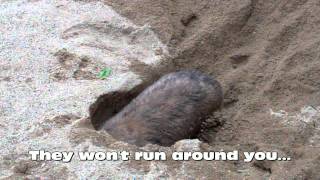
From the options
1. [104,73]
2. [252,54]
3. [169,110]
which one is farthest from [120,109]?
[252,54]

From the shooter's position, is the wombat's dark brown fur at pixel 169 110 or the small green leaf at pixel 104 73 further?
the small green leaf at pixel 104 73

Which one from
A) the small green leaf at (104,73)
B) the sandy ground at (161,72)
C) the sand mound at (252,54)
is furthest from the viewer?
the small green leaf at (104,73)

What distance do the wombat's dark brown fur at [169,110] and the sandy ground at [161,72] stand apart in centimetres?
19

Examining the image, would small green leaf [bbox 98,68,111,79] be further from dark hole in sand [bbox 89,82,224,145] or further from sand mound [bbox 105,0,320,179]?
sand mound [bbox 105,0,320,179]

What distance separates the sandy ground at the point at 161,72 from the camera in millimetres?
4258

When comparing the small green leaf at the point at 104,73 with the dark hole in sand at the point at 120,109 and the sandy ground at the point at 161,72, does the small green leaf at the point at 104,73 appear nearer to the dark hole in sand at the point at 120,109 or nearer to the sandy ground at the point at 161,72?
the sandy ground at the point at 161,72

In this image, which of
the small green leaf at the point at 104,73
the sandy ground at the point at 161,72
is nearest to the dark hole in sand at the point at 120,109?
the sandy ground at the point at 161,72

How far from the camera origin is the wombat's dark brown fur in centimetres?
467

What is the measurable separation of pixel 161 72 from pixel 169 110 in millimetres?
663

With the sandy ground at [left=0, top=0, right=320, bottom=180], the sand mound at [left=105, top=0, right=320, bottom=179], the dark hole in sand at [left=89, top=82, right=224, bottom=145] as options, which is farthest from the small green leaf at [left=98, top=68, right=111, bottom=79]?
the sand mound at [left=105, top=0, right=320, bottom=179]

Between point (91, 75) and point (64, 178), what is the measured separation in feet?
4.06

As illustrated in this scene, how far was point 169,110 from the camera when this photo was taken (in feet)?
16.0

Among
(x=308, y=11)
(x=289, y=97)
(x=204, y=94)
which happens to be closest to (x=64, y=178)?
(x=204, y=94)

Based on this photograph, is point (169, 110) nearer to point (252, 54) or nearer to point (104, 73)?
point (104, 73)
